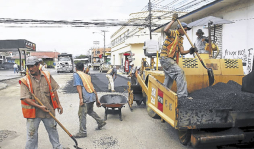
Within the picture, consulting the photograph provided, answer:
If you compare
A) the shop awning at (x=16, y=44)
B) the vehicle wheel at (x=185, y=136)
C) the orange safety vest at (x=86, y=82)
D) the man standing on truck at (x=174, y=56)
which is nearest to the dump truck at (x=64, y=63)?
the shop awning at (x=16, y=44)

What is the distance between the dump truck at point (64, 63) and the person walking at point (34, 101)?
27.9 meters

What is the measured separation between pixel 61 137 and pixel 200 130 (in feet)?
9.86

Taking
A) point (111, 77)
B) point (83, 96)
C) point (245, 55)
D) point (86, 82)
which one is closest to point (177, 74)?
point (86, 82)

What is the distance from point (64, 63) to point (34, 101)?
1105 inches

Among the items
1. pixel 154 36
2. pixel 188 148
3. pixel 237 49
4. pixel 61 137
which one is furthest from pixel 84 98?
pixel 154 36

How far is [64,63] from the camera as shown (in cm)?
3058

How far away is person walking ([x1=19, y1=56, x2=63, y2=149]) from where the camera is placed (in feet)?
11.4

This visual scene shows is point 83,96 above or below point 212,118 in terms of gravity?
above

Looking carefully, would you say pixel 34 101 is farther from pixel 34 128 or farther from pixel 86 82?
pixel 86 82

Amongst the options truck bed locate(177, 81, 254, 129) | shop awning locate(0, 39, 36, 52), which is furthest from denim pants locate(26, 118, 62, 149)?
shop awning locate(0, 39, 36, 52)

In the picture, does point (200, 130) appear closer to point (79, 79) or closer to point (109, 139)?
point (109, 139)

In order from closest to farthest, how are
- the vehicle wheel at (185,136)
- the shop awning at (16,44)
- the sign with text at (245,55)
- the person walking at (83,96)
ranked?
the vehicle wheel at (185,136)
the person walking at (83,96)
the sign with text at (245,55)
the shop awning at (16,44)

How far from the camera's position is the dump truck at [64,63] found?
1203 inches

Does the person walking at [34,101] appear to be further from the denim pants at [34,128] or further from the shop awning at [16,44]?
the shop awning at [16,44]
